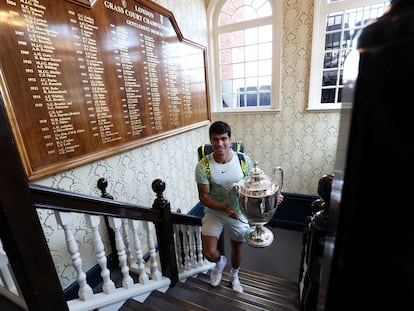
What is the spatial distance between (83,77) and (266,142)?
2.38 m

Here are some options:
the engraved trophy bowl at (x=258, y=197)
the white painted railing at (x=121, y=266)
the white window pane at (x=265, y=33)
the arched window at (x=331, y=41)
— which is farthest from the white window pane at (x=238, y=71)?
the white painted railing at (x=121, y=266)

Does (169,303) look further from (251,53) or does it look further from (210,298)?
(251,53)

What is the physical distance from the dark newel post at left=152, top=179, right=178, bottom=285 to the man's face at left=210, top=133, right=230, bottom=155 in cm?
55

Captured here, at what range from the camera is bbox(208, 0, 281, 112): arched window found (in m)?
2.76

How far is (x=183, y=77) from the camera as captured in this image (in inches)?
98.9

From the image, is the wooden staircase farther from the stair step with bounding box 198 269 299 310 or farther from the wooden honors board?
the wooden honors board

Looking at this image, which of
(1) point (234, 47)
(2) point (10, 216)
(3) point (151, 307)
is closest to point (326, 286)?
(2) point (10, 216)

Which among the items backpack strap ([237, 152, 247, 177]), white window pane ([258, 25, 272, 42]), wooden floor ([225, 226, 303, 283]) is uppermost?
white window pane ([258, 25, 272, 42])

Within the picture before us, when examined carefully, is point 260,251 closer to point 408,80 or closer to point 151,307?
point 151,307

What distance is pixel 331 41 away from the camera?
2.58m

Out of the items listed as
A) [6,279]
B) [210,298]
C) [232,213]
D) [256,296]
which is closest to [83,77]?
[6,279]

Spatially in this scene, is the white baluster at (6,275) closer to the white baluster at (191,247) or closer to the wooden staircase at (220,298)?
the wooden staircase at (220,298)

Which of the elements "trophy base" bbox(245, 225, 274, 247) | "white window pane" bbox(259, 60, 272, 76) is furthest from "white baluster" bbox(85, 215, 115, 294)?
"white window pane" bbox(259, 60, 272, 76)

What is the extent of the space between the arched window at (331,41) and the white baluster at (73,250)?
2749 millimetres
